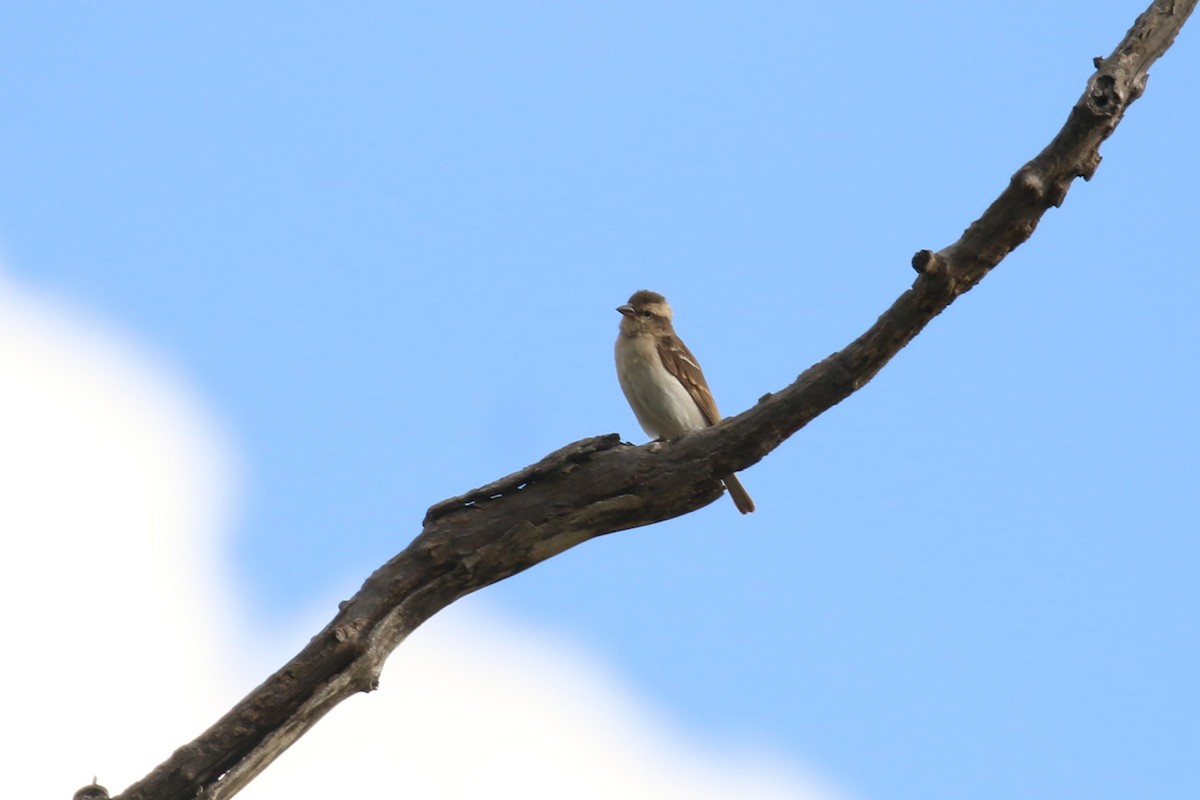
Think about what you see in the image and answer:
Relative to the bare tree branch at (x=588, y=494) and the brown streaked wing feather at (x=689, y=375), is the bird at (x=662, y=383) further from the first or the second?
the bare tree branch at (x=588, y=494)

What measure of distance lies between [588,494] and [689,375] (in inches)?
187

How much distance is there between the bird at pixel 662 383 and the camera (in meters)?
12.8

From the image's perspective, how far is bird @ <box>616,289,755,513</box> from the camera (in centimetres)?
1276

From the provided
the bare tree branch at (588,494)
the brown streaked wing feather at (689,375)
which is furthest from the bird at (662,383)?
the bare tree branch at (588,494)

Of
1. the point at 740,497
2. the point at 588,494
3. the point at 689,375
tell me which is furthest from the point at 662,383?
the point at 588,494

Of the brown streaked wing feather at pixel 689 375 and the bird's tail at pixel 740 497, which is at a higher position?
the brown streaked wing feather at pixel 689 375

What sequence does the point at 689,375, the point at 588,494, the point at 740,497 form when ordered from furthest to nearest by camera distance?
the point at 689,375 → the point at 740,497 → the point at 588,494

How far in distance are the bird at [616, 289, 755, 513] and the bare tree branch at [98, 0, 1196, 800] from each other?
13.5ft

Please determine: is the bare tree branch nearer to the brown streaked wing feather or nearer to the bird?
the bird

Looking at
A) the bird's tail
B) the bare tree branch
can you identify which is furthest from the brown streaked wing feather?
the bare tree branch

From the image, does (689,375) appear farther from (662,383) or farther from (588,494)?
(588,494)

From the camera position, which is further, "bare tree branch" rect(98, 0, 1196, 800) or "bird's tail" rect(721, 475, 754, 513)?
"bird's tail" rect(721, 475, 754, 513)

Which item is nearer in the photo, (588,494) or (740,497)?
(588,494)

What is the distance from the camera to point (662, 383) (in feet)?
41.9
